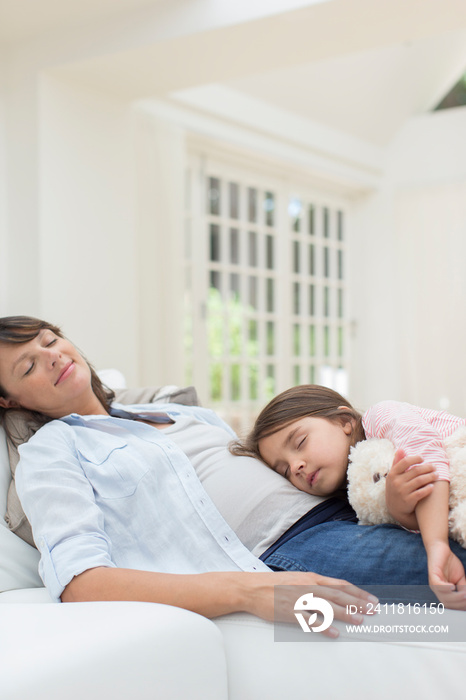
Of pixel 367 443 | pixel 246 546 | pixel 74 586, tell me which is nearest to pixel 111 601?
pixel 74 586

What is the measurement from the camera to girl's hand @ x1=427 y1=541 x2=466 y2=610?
1.20 meters

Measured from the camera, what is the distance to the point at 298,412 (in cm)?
A: 162

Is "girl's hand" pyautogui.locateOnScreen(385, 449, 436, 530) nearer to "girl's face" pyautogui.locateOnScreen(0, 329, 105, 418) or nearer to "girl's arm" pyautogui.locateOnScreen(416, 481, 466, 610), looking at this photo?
"girl's arm" pyautogui.locateOnScreen(416, 481, 466, 610)

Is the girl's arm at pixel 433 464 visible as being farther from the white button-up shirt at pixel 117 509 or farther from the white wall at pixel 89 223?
the white wall at pixel 89 223

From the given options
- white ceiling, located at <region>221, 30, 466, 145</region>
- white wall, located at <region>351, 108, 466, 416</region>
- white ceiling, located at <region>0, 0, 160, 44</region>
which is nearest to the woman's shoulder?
white ceiling, located at <region>0, 0, 160, 44</region>

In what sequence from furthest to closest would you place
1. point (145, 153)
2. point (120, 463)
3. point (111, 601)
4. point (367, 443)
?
point (145, 153), point (120, 463), point (367, 443), point (111, 601)

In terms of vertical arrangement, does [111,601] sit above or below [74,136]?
below

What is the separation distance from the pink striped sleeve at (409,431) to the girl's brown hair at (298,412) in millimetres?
71

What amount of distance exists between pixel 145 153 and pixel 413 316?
3.04 meters

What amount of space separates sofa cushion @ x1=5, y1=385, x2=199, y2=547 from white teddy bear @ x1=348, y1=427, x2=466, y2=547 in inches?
28.1

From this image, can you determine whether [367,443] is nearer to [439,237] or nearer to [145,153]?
[145,153]

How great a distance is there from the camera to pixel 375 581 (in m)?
1.33

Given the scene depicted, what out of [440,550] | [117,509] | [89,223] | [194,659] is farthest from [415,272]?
[194,659]

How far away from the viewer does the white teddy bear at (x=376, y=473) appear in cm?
131
